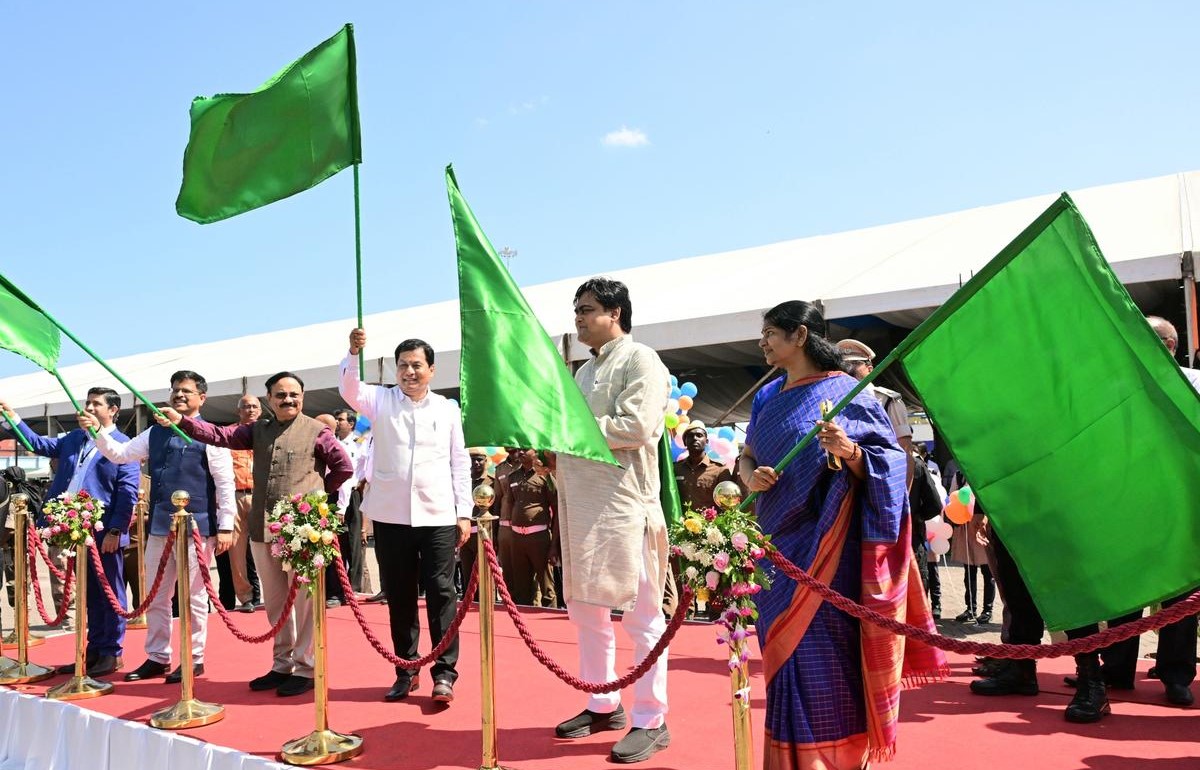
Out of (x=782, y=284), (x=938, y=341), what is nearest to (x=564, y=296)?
(x=782, y=284)

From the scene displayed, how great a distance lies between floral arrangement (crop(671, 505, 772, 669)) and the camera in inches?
117

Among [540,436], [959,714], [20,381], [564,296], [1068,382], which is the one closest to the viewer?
[1068,382]

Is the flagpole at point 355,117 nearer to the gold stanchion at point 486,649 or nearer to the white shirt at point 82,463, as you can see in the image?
the gold stanchion at point 486,649

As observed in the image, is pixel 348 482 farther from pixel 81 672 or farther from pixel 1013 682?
pixel 1013 682

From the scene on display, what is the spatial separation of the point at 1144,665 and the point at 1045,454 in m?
3.57

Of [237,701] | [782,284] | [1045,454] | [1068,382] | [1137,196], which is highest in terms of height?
[1137,196]

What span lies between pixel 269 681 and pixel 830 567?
11.4 ft

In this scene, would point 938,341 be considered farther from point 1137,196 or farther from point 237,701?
point 1137,196

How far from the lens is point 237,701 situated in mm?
5121

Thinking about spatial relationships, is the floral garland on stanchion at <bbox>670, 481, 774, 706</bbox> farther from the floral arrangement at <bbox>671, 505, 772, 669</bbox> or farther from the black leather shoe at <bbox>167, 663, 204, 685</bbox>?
the black leather shoe at <bbox>167, 663, 204, 685</bbox>

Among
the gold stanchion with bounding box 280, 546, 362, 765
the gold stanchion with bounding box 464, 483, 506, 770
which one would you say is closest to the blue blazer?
the gold stanchion with bounding box 280, 546, 362, 765

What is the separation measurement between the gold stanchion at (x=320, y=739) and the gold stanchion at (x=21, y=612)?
105 inches

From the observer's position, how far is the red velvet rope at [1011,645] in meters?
2.60

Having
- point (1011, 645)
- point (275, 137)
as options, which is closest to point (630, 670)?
point (1011, 645)
